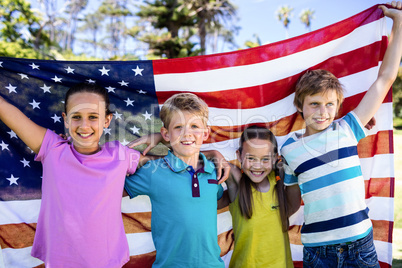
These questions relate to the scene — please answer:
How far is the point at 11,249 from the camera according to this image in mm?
2590

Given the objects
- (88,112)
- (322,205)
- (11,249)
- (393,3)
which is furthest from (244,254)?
(393,3)

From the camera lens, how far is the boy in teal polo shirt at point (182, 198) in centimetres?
219

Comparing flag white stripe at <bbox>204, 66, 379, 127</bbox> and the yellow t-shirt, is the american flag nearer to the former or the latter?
flag white stripe at <bbox>204, 66, 379, 127</bbox>

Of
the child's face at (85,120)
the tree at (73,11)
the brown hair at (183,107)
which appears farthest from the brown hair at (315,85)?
the tree at (73,11)

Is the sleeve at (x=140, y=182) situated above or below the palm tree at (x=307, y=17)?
below

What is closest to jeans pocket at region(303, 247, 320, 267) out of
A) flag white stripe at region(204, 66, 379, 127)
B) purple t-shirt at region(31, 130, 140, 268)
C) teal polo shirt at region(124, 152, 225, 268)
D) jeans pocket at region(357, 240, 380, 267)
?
jeans pocket at region(357, 240, 380, 267)

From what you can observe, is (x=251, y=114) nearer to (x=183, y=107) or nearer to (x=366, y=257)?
(x=183, y=107)

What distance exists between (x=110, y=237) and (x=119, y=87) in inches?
49.9

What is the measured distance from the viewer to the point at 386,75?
2584mm

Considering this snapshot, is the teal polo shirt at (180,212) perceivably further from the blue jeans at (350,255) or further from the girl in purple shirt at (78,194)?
the blue jeans at (350,255)

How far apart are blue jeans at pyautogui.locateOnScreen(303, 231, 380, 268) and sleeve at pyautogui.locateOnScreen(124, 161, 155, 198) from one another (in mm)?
1347

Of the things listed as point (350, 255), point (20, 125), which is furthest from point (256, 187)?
point (20, 125)

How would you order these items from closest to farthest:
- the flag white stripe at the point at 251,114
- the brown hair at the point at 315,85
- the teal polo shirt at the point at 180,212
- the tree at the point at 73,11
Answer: the teal polo shirt at the point at 180,212 < the brown hair at the point at 315,85 < the flag white stripe at the point at 251,114 < the tree at the point at 73,11

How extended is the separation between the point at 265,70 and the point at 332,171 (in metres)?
1.11
